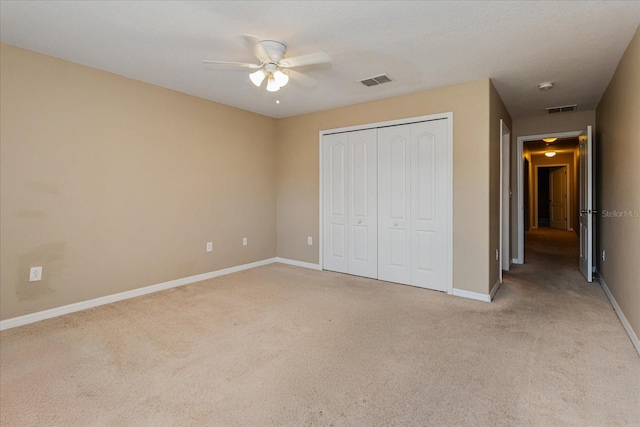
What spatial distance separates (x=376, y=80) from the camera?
357cm

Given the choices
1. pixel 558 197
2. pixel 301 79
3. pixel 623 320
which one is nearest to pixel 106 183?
pixel 301 79

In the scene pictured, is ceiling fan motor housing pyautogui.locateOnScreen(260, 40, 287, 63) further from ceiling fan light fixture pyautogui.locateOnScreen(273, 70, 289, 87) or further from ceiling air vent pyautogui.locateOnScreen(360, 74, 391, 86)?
ceiling air vent pyautogui.locateOnScreen(360, 74, 391, 86)

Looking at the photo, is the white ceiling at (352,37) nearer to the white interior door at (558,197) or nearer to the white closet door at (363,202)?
the white closet door at (363,202)

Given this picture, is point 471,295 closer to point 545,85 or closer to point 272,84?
point 545,85

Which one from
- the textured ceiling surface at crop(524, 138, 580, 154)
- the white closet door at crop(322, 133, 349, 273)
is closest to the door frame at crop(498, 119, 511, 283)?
the white closet door at crop(322, 133, 349, 273)

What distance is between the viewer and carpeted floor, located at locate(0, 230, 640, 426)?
67.5 inches

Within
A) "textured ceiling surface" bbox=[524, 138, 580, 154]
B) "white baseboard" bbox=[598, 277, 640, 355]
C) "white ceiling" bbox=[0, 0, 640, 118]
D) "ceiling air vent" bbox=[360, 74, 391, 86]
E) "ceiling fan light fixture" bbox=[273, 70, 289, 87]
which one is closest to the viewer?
"white ceiling" bbox=[0, 0, 640, 118]

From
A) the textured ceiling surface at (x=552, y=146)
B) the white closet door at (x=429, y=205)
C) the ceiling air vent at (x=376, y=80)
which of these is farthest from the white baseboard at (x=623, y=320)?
the textured ceiling surface at (x=552, y=146)

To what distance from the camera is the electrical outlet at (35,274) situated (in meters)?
2.92

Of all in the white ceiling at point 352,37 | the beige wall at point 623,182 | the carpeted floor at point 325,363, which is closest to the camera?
the carpeted floor at point 325,363

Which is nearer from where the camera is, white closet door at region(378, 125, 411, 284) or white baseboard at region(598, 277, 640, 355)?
white baseboard at region(598, 277, 640, 355)

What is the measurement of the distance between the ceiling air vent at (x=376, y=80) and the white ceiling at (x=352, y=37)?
9cm

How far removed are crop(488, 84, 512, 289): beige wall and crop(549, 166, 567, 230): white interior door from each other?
835cm

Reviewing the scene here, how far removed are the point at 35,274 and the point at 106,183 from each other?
1058 millimetres
